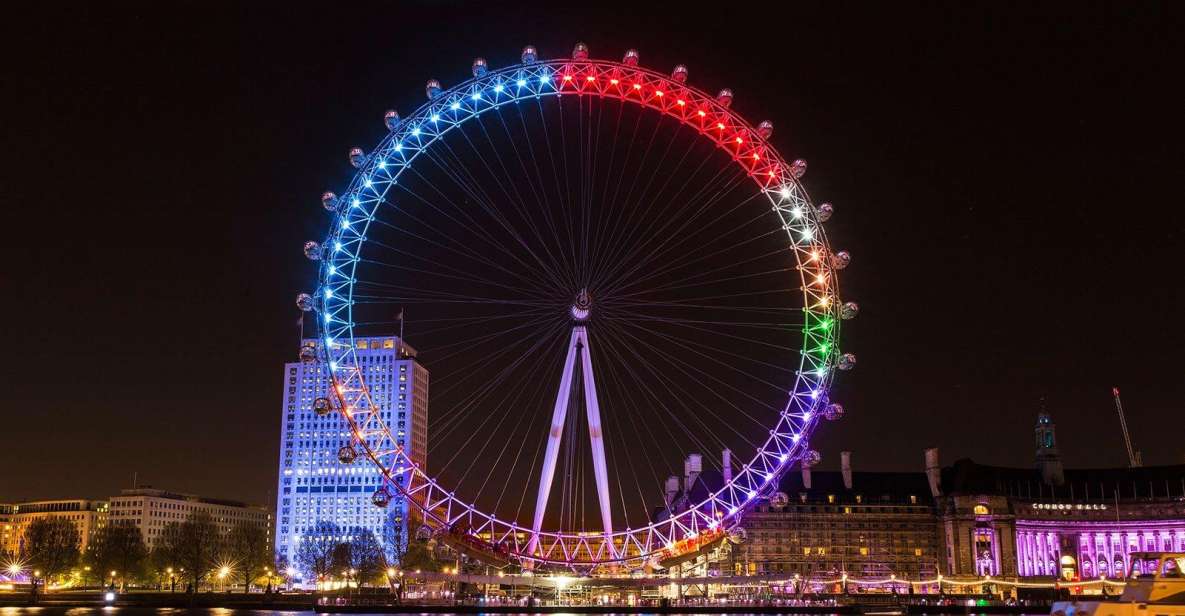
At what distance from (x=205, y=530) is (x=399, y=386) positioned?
61196mm

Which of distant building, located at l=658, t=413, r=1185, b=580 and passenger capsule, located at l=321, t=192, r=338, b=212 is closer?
passenger capsule, located at l=321, t=192, r=338, b=212

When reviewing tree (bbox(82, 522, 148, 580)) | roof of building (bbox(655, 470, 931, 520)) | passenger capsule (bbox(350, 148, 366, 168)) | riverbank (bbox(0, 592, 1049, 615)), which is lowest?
riverbank (bbox(0, 592, 1049, 615))

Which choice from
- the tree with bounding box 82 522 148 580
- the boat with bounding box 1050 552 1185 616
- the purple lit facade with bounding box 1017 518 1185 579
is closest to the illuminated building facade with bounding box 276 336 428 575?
the tree with bounding box 82 522 148 580

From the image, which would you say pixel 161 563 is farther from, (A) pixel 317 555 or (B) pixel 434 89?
(B) pixel 434 89

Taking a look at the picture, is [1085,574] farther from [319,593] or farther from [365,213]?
[365,213]

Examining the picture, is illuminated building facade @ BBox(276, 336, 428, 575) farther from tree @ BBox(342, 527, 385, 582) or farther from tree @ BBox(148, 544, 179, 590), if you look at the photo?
tree @ BBox(342, 527, 385, 582)

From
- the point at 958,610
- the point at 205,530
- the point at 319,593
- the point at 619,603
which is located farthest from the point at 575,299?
the point at 205,530

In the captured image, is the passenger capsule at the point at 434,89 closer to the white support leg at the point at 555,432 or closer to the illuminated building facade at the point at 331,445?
the white support leg at the point at 555,432

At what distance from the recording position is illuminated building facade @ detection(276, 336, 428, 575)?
186375 millimetres

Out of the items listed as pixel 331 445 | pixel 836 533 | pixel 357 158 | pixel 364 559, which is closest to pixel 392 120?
pixel 357 158

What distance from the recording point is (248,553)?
13738 cm

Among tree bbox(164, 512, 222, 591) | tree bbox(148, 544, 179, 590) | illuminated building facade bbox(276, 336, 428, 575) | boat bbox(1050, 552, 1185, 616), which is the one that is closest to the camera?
boat bbox(1050, 552, 1185, 616)

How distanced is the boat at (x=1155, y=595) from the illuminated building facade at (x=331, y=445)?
15428 cm

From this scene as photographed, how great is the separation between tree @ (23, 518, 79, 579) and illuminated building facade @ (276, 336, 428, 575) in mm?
48947
